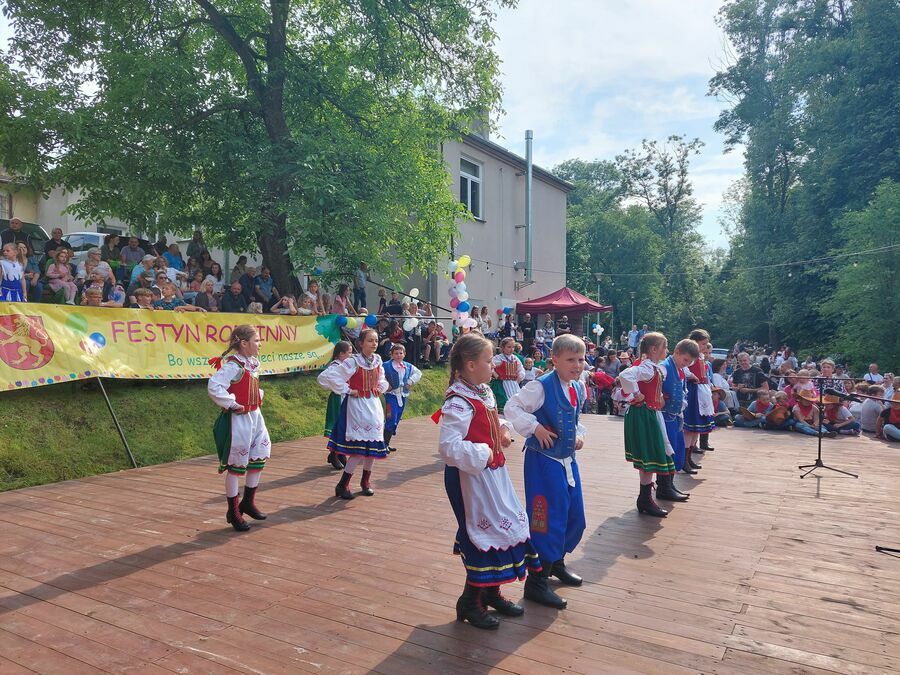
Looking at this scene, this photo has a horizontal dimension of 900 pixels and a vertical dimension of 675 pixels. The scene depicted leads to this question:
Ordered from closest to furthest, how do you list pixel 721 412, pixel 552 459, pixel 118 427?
pixel 552 459, pixel 118 427, pixel 721 412

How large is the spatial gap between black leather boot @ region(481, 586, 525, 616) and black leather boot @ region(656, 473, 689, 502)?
324 cm

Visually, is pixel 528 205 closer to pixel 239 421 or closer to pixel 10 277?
pixel 10 277

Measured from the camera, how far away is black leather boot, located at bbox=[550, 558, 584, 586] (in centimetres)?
408

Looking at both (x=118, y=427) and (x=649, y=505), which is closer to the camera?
(x=649, y=505)

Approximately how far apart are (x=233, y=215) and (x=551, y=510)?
10.9 meters

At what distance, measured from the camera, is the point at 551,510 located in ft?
12.6

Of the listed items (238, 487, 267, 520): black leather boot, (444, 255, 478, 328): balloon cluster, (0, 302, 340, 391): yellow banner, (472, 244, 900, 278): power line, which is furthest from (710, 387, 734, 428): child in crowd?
(472, 244, 900, 278): power line

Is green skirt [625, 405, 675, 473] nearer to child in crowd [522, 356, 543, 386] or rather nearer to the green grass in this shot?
child in crowd [522, 356, 543, 386]

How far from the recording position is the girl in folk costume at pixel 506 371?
9125 mm

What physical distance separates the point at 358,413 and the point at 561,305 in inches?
626

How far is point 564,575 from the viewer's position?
13.5 feet

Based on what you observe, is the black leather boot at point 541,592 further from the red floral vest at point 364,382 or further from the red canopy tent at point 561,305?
the red canopy tent at point 561,305

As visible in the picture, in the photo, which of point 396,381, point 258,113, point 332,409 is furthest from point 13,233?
point 396,381

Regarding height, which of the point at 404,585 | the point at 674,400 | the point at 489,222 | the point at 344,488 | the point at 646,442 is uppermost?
the point at 489,222
